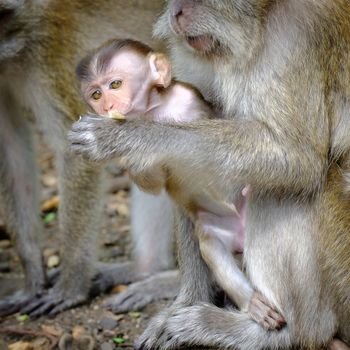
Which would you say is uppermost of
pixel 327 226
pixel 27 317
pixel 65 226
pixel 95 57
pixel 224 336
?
pixel 95 57

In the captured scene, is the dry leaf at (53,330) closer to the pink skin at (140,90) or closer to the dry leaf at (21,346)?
the dry leaf at (21,346)

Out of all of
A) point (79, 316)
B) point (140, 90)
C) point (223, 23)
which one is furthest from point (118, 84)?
point (79, 316)

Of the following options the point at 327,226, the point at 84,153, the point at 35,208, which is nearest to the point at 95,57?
the point at 84,153

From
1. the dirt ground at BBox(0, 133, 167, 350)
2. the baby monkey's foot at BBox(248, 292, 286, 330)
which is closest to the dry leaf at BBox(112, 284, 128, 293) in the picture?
the dirt ground at BBox(0, 133, 167, 350)

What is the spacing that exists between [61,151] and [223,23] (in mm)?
2946

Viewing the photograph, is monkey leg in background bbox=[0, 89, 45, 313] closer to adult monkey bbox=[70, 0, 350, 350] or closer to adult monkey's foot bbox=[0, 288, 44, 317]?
adult monkey's foot bbox=[0, 288, 44, 317]

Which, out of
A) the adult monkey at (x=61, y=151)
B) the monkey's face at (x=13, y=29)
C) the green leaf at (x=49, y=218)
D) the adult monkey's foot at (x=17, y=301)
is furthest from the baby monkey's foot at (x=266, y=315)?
the green leaf at (x=49, y=218)

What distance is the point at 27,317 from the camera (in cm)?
814

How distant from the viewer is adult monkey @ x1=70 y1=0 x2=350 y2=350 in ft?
18.6

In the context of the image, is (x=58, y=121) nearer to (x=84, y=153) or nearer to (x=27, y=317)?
(x=27, y=317)

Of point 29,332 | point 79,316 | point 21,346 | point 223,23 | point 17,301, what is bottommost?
point 17,301

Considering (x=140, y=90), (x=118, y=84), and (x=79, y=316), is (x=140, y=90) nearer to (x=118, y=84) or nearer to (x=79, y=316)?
(x=118, y=84)

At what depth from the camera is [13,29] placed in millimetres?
8023

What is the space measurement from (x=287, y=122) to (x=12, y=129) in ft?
12.3
